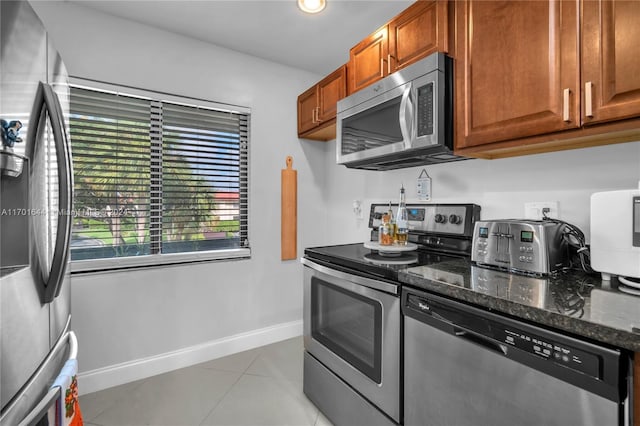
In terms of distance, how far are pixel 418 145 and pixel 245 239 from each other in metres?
1.61

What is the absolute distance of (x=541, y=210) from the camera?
144cm

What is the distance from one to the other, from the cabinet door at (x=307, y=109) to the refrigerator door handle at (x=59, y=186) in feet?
5.45

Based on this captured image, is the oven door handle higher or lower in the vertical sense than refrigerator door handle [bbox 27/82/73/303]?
lower

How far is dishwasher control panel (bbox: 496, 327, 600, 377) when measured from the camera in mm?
745

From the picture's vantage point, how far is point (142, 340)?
6.94ft

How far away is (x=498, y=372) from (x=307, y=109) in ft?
7.30

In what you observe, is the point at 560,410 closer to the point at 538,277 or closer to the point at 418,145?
the point at 538,277

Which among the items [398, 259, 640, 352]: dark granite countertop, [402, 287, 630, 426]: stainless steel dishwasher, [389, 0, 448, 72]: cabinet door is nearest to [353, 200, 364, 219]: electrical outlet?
[389, 0, 448, 72]: cabinet door

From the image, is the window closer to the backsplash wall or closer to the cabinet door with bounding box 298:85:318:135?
the cabinet door with bounding box 298:85:318:135

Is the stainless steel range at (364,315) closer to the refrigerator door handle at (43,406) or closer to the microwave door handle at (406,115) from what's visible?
the microwave door handle at (406,115)

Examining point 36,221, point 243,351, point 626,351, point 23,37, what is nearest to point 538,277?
point 626,351

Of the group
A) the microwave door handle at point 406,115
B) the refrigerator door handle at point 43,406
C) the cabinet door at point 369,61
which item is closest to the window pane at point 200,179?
the cabinet door at point 369,61

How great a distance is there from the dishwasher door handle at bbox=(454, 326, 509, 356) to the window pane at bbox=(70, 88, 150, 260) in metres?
2.03

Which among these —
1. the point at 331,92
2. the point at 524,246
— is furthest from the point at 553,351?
the point at 331,92
